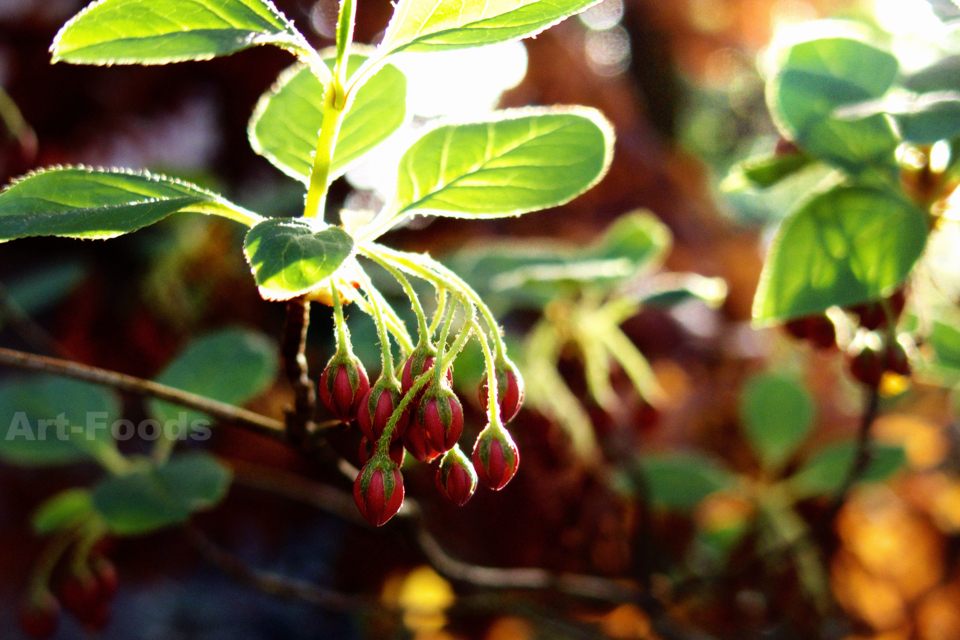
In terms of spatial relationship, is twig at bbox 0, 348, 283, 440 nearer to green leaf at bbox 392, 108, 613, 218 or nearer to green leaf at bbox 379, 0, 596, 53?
green leaf at bbox 392, 108, 613, 218

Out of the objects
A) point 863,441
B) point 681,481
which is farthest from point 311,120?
point 681,481

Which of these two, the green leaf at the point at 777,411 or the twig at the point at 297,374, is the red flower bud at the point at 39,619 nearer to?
the twig at the point at 297,374

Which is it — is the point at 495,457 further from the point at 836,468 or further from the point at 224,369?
the point at 836,468

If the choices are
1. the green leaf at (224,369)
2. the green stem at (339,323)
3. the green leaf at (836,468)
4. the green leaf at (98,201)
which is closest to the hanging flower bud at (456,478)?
the green stem at (339,323)

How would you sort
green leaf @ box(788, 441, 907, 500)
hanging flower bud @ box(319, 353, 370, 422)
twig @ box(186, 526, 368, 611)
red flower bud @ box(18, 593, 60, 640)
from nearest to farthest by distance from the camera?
hanging flower bud @ box(319, 353, 370, 422), twig @ box(186, 526, 368, 611), red flower bud @ box(18, 593, 60, 640), green leaf @ box(788, 441, 907, 500)

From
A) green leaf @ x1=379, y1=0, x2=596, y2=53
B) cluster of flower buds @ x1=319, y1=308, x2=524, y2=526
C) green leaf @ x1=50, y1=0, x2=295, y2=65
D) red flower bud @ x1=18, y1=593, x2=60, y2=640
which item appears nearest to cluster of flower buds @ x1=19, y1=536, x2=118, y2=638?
red flower bud @ x1=18, y1=593, x2=60, y2=640
